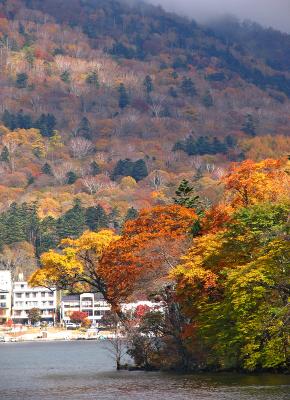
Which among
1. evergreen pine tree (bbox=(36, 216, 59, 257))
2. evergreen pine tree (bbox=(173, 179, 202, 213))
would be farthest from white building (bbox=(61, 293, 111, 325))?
evergreen pine tree (bbox=(173, 179, 202, 213))

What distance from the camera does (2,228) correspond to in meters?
163

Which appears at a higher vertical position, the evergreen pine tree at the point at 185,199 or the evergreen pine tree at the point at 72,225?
the evergreen pine tree at the point at 72,225

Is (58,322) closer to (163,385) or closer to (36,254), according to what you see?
(36,254)

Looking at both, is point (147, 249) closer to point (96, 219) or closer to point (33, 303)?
point (33, 303)

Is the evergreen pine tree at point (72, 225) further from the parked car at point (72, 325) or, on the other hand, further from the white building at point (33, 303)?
the parked car at point (72, 325)

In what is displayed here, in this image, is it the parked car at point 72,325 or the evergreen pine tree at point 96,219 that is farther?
the evergreen pine tree at point 96,219

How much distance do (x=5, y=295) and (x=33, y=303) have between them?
5722 millimetres

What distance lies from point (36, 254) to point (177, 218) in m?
106

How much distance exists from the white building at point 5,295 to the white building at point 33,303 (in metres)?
1.40

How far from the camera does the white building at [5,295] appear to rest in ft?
519

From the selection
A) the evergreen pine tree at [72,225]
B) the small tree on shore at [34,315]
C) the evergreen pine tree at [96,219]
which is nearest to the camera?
the small tree on shore at [34,315]

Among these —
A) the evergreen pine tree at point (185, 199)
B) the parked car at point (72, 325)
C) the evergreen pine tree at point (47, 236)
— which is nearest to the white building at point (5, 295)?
the evergreen pine tree at point (47, 236)

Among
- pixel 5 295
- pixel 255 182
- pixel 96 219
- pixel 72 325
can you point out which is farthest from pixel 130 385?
pixel 96 219

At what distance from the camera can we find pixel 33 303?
542ft
